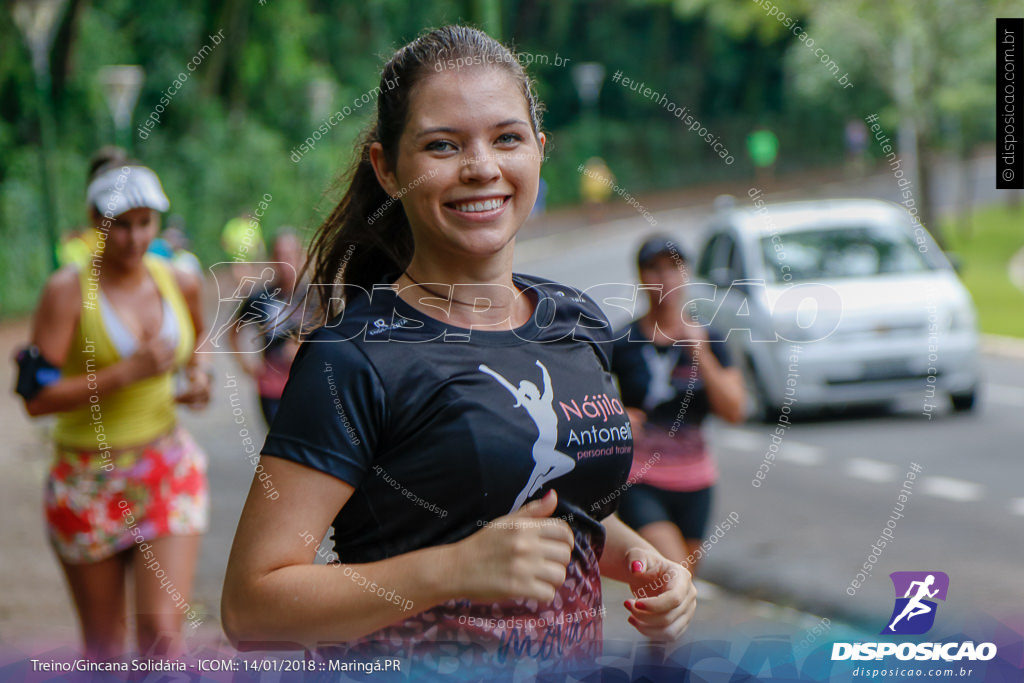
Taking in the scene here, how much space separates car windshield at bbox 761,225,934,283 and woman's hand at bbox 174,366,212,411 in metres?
6.97

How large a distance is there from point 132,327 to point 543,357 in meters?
2.40

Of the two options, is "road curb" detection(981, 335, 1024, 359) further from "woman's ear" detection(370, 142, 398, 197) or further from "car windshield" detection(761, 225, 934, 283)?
"woman's ear" detection(370, 142, 398, 197)

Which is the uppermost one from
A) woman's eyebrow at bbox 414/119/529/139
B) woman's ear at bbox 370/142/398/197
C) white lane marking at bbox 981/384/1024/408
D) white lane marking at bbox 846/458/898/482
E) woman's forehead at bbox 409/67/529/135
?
woman's forehead at bbox 409/67/529/135

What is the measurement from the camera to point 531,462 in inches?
70.0

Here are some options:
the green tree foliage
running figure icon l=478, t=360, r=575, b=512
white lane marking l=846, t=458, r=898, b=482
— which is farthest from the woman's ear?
white lane marking l=846, t=458, r=898, b=482

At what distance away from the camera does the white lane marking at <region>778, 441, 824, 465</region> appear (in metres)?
9.24

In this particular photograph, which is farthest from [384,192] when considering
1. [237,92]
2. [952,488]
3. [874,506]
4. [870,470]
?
[237,92]

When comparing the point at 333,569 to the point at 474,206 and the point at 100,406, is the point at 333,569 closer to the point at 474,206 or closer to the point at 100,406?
the point at 474,206

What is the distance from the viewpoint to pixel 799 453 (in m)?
9.55

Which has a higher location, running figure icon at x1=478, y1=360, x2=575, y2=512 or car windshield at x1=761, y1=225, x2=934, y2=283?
running figure icon at x1=478, y1=360, x2=575, y2=512

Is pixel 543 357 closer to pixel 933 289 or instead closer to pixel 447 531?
pixel 447 531

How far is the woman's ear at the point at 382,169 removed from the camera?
76.9 inches

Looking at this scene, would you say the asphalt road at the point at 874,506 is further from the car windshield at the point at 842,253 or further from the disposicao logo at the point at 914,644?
the disposicao logo at the point at 914,644

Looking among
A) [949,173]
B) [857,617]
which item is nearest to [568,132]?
[949,173]
